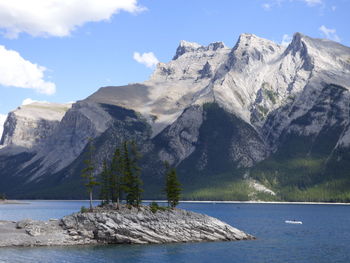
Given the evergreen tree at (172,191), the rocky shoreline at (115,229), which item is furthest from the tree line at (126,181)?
the rocky shoreline at (115,229)

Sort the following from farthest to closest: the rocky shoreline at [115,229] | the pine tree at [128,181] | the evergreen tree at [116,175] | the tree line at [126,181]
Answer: the evergreen tree at [116,175] → the pine tree at [128,181] → the tree line at [126,181] → the rocky shoreline at [115,229]

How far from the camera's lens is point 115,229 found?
132 m

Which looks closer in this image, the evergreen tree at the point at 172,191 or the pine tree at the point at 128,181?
the pine tree at the point at 128,181

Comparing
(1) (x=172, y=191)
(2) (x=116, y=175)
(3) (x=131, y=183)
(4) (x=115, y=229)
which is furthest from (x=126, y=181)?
(4) (x=115, y=229)

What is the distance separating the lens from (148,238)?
134 meters

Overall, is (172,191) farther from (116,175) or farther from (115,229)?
(115,229)

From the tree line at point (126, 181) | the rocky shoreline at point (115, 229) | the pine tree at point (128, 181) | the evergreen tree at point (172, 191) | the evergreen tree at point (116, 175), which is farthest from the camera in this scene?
the evergreen tree at point (172, 191)

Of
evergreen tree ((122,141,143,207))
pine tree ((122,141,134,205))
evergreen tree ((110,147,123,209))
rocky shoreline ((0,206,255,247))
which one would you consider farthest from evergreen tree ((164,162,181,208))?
evergreen tree ((110,147,123,209))

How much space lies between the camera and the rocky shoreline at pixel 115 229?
424 ft

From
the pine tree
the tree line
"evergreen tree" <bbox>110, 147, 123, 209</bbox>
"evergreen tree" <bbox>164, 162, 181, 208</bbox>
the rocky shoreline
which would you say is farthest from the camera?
"evergreen tree" <bbox>164, 162, 181, 208</bbox>

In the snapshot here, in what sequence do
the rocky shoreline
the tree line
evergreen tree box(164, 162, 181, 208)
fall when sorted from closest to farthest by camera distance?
the rocky shoreline
the tree line
evergreen tree box(164, 162, 181, 208)

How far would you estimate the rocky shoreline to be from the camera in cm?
12938

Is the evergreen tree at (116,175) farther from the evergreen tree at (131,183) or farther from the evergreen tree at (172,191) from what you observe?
the evergreen tree at (172,191)

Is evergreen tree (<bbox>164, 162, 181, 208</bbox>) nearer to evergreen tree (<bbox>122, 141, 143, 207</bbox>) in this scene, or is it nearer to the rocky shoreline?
evergreen tree (<bbox>122, 141, 143, 207</bbox>)
